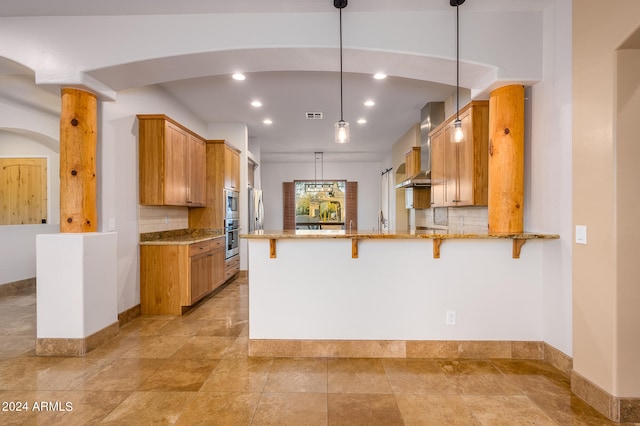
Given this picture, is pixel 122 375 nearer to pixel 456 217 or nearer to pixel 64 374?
pixel 64 374

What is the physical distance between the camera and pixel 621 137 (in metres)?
2.03

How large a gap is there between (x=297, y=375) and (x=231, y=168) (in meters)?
4.18

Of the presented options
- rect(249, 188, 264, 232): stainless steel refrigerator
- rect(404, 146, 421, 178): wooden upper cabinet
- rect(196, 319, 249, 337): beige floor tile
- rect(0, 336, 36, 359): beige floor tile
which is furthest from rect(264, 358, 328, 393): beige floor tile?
rect(249, 188, 264, 232): stainless steel refrigerator

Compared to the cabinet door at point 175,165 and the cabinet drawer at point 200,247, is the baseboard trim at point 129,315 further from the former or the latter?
the cabinet door at point 175,165

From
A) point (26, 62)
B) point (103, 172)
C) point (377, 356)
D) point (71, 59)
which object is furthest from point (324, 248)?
point (26, 62)

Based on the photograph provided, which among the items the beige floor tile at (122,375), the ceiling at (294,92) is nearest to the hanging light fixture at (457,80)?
the ceiling at (294,92)

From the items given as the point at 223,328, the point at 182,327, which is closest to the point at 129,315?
the point at 182,327

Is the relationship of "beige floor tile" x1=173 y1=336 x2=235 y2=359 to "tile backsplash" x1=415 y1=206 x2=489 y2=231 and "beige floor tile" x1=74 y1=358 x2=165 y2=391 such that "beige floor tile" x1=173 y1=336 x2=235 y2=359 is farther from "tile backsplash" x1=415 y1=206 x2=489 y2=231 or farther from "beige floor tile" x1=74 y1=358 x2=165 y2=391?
"tile backsplash" x1=415 y1=206 x2=489 y2=231

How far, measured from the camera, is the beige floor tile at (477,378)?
2.34 meters

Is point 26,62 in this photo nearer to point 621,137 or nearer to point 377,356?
point 377,356

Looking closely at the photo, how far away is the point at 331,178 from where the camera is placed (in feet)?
33.6

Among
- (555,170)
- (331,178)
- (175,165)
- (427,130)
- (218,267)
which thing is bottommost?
(218,267)

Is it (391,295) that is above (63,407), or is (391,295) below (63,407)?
above

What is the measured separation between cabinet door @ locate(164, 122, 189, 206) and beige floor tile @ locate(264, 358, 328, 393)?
105 inches
